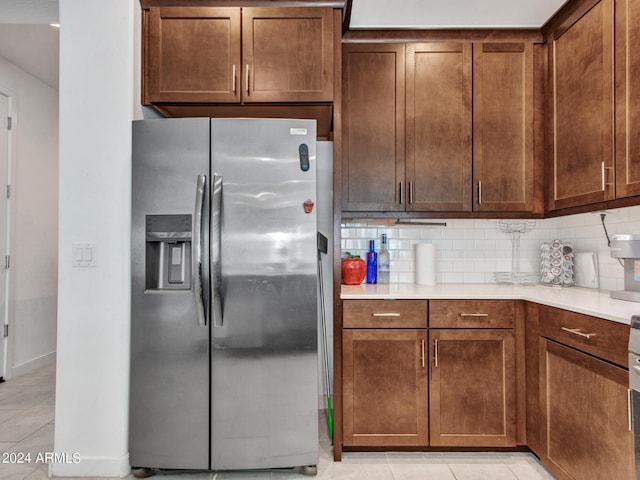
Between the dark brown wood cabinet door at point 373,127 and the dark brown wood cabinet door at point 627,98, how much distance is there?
1050mm

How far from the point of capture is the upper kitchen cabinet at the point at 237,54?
6.73 feet

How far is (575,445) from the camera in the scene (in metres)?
1.63

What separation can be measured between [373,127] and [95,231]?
1665mm

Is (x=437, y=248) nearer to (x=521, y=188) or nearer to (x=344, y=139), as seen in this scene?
(x=521, y=188)

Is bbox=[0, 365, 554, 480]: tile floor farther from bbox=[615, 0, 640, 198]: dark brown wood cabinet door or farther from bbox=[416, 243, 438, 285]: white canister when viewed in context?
bbox=[615, 0, 640, 198]: dark brown wood cabinet door

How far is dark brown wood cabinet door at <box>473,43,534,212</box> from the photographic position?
7.62 feet

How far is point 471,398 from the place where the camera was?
6.63ft

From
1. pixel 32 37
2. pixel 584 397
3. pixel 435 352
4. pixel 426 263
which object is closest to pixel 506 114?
pixel 426 263

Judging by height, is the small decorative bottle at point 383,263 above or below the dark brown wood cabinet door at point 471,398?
above

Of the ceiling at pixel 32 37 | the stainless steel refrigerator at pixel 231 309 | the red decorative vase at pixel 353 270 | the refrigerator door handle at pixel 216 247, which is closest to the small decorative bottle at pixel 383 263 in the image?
the red decorative vase at pixel 353 270

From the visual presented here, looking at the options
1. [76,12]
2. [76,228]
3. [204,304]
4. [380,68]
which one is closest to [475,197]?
[380,68]

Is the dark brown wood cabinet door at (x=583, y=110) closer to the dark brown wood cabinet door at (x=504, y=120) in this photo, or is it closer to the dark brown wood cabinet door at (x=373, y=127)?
the dark brown wood cabinet door at (x=504, y=120)

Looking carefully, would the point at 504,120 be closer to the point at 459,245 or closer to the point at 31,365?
the point at 459,245

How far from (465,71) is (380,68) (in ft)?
1.71
